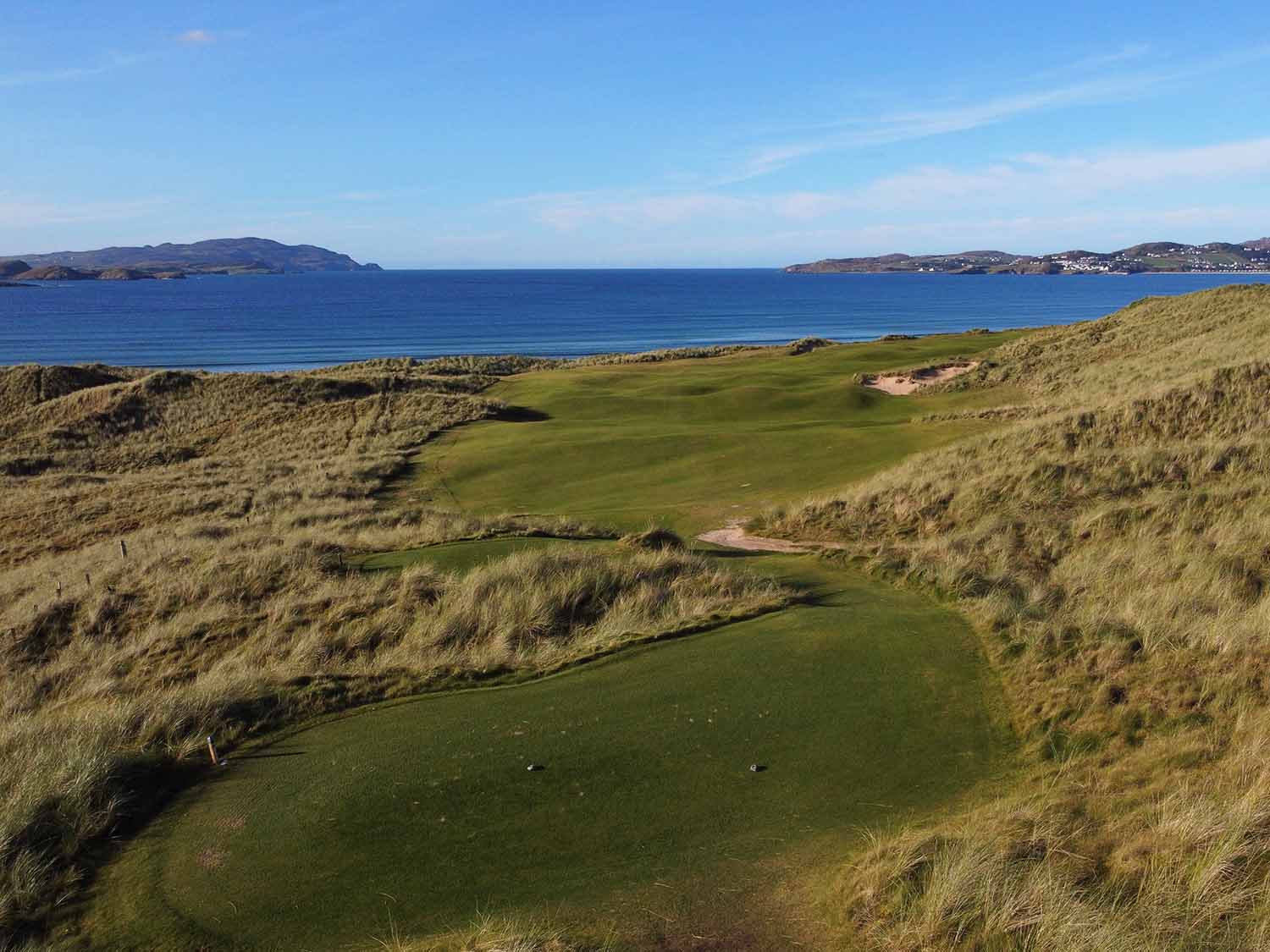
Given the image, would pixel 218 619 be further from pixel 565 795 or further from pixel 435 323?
pixel 435 323

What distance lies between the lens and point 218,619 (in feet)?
42.2

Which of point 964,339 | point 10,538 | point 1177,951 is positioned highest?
point 964,339

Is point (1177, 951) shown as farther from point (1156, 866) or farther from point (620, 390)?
point (620, 390)

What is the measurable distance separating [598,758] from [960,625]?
547 cm

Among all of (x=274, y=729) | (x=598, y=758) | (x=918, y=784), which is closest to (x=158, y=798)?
(x=274, y=729)

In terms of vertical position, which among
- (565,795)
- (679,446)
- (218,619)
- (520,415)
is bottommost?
(218,619)

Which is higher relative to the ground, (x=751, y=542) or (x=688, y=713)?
(x=688, y=713)

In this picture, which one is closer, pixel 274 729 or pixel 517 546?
pixel 274 729

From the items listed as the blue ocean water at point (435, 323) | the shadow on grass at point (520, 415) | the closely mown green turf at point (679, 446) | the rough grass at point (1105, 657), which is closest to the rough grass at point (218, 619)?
the closely mown green turf at point (679, 446)

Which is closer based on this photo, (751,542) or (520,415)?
(751,542)

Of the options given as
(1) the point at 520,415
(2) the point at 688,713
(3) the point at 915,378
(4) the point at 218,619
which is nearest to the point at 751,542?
(2) the point at 688,713

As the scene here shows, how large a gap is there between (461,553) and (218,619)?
4.12 meters

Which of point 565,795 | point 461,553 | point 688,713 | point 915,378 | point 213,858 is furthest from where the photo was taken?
point 915,378

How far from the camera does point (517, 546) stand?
15.8 meters
